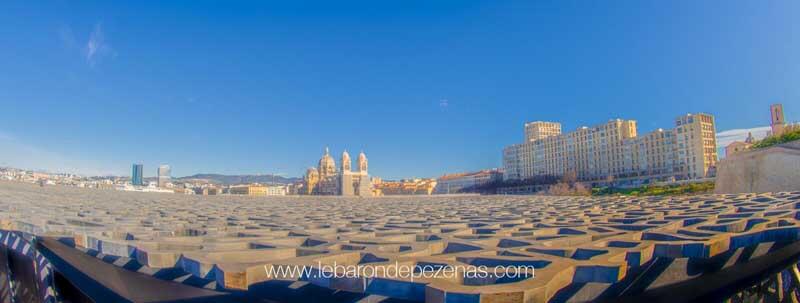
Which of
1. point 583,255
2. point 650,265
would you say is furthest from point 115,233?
A: point 650,265

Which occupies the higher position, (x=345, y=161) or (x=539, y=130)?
(x=539, y=130)

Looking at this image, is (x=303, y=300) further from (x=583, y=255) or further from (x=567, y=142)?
(x=567, y=142)

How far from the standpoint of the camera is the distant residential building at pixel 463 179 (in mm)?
136375

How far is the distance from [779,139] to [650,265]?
3339 centimetres

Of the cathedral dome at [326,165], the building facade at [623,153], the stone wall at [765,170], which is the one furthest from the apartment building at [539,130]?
the stone wall at [765,170]

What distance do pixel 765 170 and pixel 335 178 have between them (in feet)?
247

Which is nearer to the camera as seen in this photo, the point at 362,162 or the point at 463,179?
the point at 362,162

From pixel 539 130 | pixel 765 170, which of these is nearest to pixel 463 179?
pixel 539 130

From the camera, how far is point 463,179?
463ft

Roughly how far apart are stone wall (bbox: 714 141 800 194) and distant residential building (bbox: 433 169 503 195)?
10870cm

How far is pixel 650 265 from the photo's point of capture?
3.38m

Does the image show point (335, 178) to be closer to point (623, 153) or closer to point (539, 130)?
point (623, 153)

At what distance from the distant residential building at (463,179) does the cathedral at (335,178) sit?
44614mm

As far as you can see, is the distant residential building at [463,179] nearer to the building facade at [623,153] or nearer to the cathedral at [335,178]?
the building facade at [623,153]
